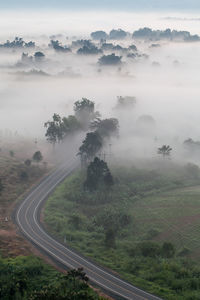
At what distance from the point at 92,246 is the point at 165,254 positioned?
16.3 m

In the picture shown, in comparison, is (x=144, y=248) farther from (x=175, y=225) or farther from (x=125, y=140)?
(x=125, y=140)

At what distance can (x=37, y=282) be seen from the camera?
6656cm

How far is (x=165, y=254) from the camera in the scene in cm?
8131

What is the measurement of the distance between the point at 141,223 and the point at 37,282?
4538cm

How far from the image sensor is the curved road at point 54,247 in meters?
65.8

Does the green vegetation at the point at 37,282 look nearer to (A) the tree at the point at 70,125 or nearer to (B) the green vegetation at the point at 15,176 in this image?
(B) the green vegetation at the point at 15,176

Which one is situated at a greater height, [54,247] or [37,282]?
[54,247]

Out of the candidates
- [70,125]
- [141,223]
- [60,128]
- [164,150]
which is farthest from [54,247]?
[70,125]

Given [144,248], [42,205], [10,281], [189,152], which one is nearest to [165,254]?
[144,248]

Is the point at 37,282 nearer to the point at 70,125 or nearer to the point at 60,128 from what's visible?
the point at 60,128

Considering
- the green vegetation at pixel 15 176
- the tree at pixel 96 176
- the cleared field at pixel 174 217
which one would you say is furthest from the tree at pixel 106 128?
the cleared field at pixel 174 217

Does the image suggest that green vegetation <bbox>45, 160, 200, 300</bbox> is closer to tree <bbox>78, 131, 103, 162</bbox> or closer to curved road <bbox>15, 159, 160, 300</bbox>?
curved road <bbox>15, 159, 160, 300</bbox>

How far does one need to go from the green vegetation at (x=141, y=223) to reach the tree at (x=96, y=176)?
2265 millimetres

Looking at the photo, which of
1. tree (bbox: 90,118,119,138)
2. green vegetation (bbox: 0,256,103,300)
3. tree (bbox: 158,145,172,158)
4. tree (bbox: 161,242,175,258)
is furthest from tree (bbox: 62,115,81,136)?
green vegetation (bbox: 0,256,103,300)
